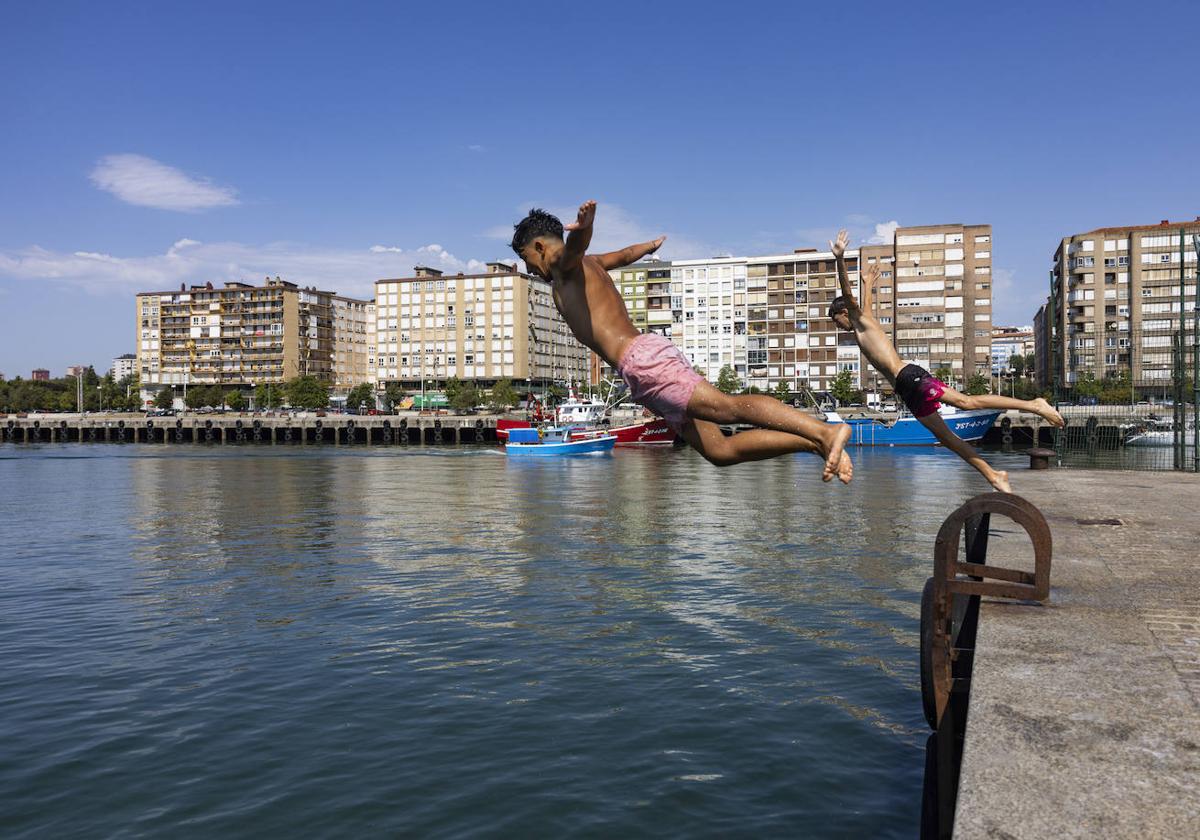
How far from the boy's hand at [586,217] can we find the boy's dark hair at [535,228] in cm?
48

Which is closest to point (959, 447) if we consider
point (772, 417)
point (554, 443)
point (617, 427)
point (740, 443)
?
point (740, 443)

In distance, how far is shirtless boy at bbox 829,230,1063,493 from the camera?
9023 millimetres

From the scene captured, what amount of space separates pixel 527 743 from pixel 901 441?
8218cm

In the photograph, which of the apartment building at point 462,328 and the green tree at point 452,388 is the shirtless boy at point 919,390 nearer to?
the green tree at point 452,388

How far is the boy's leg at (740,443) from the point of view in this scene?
22.0ft

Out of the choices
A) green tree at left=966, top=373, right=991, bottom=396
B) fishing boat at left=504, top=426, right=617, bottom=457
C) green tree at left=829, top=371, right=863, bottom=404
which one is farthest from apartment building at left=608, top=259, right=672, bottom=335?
fishing boat at left=504, top=426, right=617, bottom=457

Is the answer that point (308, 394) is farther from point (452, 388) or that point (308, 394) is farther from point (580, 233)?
point (580, 233)

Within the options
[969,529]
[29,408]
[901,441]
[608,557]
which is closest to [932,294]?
[901,441]

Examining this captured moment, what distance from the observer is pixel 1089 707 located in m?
4.86

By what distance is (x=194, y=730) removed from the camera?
941 centimetres

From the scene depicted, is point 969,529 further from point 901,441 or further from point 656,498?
point 901,441

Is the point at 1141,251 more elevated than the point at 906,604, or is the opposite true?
the point at 1141,251

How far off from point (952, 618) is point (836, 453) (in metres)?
1.85

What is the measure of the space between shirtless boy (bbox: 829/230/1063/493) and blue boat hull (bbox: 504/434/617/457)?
212 feet
